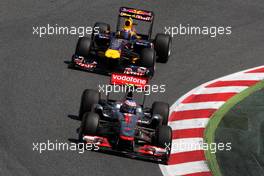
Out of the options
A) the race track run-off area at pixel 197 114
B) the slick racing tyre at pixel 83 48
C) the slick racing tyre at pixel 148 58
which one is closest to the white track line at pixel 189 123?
the race track run-off area at pixel 197 114

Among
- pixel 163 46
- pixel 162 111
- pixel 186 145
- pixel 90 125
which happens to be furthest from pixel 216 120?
pixel 163 46

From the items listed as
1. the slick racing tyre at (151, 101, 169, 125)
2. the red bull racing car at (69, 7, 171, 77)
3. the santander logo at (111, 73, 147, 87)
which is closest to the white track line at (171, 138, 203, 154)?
the slick racing tyre at (151, 101, 169, 125)

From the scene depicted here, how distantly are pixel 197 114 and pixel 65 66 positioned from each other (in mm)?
4797

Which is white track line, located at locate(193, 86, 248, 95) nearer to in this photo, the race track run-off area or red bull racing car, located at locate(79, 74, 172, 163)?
the race track run-off area

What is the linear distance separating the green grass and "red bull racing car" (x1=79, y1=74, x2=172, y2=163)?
1.21 meters

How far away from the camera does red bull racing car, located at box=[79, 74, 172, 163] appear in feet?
65.8

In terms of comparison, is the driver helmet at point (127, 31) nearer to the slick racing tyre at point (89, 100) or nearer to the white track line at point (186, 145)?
the slick racing tyre at point (89, 100)

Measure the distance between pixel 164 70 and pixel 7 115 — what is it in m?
6.37

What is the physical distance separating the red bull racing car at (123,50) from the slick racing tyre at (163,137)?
5.01 meters

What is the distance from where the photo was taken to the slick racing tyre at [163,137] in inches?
791

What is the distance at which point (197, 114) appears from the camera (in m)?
23.1

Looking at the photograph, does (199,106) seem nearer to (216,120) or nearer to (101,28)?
(216,120)

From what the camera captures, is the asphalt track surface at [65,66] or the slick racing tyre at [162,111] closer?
the asphalt track surface at [65,66]

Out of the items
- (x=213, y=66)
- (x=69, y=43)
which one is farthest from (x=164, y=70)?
(x=69, y=43)
